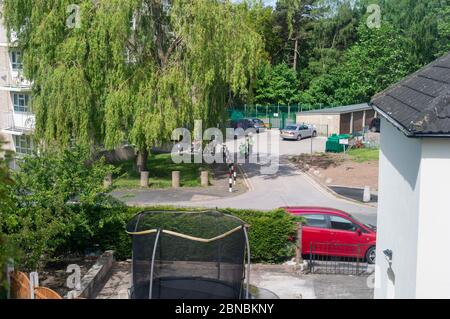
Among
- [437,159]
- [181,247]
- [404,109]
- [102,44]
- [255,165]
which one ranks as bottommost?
[255,165]

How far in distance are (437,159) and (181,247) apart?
4.32 metres

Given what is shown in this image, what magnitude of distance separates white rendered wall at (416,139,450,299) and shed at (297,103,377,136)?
40.7 meters

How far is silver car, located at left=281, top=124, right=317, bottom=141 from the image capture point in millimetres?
46675

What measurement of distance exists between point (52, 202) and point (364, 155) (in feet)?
84.2

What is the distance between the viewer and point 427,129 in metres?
7.49

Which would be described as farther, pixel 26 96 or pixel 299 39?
pixel 299 39

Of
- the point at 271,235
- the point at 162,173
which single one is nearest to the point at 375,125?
the point at 271,235

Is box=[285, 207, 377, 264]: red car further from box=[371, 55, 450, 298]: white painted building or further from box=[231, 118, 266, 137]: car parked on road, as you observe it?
box=[231, 118, 266, 137]: car parked on road

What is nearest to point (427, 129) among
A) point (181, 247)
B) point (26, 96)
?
point (181, 247)

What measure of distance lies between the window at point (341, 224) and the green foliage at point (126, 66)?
12093mm

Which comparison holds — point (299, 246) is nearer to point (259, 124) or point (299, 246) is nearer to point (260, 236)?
point (260, 236)

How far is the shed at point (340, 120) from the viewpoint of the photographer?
158ft

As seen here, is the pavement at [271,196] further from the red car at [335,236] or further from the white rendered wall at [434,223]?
the white rendered wall at [434,223]

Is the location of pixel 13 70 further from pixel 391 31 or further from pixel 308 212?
pixel 391 31
